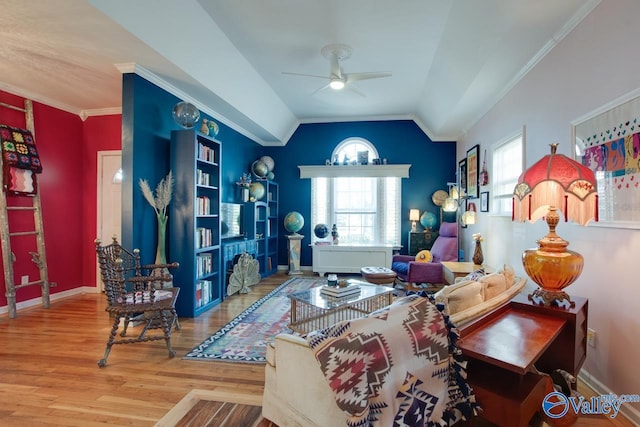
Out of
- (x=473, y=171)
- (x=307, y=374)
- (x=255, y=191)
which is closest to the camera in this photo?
(x=307, y=374)

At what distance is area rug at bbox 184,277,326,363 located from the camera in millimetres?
2721

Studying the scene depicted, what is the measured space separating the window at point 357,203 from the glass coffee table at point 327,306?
9.80 ft

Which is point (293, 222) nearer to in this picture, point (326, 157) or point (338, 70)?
point (326, 157)

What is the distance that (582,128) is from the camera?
2.36 metres

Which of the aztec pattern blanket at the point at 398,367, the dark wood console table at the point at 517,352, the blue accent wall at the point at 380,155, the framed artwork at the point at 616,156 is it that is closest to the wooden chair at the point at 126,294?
the aztec pattern blanket at the point at 398,367

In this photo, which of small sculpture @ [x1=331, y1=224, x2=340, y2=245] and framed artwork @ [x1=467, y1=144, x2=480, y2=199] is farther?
small sculpture @ [x1=331, y1=224, x2=340, y2=245]

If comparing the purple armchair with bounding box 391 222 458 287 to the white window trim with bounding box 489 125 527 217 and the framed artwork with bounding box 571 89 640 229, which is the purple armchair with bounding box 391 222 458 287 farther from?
the framed artwork with bounding box 571 89 640 229

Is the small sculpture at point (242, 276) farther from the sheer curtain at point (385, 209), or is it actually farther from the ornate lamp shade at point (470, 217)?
the ornate lamp shade at point (470, 217)

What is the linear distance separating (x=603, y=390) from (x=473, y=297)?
1.35 meters

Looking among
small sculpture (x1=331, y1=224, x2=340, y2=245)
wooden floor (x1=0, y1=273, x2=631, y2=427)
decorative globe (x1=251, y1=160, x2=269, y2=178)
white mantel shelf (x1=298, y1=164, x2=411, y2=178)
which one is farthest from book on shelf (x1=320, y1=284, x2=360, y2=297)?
white mantel shelf (x1=298, y1=164, x2=411, y2=178)

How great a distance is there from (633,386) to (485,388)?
1.20m

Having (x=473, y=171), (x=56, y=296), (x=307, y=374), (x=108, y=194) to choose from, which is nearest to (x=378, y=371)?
(x=307, y=374)

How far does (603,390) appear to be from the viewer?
2150 millimetres

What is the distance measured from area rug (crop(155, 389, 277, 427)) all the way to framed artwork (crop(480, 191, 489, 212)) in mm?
3913
